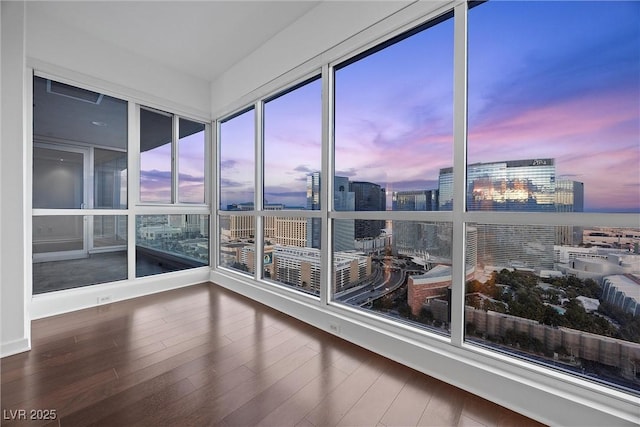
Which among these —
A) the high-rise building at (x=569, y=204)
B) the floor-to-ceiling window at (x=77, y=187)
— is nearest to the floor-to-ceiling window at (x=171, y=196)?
the floor-to-ceiling window at (x=77, y=187)

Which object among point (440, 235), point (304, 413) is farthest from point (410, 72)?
point (304, 413)

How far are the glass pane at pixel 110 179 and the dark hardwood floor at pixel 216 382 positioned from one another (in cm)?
150

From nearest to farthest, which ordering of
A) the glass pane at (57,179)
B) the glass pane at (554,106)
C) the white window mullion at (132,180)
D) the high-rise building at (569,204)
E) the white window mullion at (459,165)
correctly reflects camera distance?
the glass pane at (554,106) → the high-rise building at (569,204) → the white window mullion at (459,165) → the glass pane at (57,179) → the white window mullion at (132,180)

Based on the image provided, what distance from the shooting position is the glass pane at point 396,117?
208 centimetres

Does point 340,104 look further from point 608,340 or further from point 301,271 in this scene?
point 608,340

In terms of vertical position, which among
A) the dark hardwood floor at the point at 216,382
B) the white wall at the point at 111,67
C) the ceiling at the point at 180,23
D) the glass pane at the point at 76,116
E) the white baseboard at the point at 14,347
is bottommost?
the dark hardwood floor at the point at 216,382

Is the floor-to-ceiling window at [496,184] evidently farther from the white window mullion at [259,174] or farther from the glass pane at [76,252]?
the glass pane at [76,252]

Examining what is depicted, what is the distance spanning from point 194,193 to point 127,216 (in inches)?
39.9

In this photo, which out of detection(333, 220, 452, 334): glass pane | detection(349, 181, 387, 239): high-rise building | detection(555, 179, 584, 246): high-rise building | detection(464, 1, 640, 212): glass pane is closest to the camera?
detection(464, 1, 640, 212): glass pane

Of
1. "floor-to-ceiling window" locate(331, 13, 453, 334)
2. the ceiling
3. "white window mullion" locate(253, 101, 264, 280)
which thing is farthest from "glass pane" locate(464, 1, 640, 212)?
"white window mullion" locate(253, 101, 264, 280)

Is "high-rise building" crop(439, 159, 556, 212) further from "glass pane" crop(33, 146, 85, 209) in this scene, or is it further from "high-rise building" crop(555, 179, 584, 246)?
"glass pane" crop(33, 146, 85, 209)

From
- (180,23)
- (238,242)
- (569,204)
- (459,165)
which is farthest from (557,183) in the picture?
(180,23)

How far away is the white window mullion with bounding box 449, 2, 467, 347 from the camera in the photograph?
1.90m

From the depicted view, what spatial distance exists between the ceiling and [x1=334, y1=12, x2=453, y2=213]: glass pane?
Result: 41.9 inches
